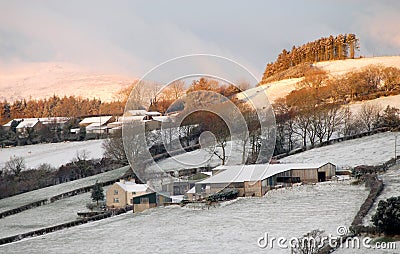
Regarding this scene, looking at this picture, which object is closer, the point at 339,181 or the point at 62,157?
the point at 339,181

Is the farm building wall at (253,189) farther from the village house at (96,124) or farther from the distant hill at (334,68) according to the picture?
the distant hill at (334,68)

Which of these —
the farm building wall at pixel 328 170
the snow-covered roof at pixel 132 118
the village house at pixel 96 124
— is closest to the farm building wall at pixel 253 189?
the farm building wall at pixel 328 170

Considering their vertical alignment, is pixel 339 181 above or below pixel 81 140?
below

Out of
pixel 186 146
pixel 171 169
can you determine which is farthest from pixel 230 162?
pixel 171 169

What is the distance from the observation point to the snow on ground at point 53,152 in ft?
182

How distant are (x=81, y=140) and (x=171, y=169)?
32.9m

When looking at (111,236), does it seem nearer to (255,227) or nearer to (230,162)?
(255,227)

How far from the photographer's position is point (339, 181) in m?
33.8

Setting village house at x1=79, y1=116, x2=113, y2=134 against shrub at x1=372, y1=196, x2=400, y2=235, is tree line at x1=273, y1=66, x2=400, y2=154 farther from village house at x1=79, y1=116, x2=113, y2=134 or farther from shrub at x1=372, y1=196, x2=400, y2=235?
shrub at x1=372, y1=196, x2=400, y2=235

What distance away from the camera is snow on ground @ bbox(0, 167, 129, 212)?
40188 mm

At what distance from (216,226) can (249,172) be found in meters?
8.42

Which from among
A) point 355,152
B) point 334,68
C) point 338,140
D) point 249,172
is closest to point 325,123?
point 338,140

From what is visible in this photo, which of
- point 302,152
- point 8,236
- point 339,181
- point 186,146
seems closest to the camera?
point 8,236

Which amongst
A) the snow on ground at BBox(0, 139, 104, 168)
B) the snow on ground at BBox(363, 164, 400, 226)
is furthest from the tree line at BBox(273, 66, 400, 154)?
the snow on ground at BBox(0, 139, 104, 168)
